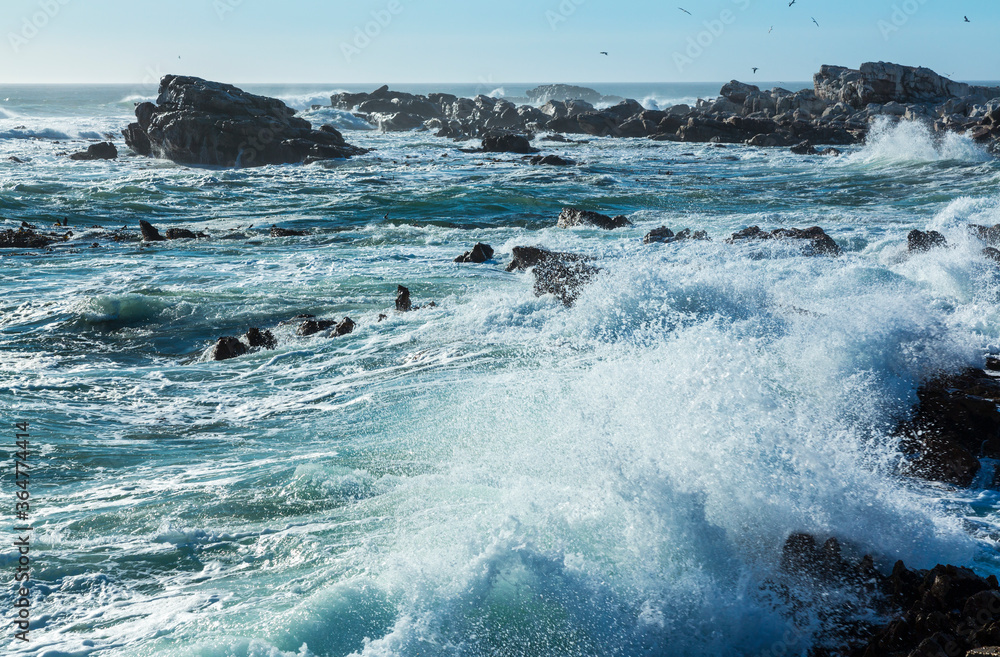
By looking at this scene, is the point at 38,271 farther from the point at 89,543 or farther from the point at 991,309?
the point at 991,309

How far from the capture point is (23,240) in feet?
50.4

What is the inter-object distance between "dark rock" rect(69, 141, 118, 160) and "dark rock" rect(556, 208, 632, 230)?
24661 mm

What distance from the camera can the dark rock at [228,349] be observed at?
29.2 ft

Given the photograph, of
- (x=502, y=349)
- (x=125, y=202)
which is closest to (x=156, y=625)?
(x=502, y=349)

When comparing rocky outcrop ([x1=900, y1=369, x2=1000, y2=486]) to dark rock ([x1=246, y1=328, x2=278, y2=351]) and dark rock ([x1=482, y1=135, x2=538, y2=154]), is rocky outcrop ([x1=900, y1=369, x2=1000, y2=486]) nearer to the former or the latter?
dark rock ([x1=246, y1=328, x2=278, y2=351])

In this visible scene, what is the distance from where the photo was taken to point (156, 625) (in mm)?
3947

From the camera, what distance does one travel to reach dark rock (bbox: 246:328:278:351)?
30.1ft

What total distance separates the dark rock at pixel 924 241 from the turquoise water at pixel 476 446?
15.3 inches

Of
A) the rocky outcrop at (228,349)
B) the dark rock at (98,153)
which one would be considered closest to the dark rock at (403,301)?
the rocky outcrop at (228,349)

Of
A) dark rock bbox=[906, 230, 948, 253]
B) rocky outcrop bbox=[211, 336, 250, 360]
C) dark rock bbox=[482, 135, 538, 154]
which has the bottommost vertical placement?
rocky outcrop bbox=[211, 336, 250, 360]

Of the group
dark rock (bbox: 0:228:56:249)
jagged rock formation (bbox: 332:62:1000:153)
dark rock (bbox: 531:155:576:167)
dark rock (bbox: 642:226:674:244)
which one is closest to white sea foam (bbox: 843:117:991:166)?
jagged rock formation (bbox: 332:62:1000:153)

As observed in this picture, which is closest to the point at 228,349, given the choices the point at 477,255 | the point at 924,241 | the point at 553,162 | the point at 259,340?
the point at 259,340

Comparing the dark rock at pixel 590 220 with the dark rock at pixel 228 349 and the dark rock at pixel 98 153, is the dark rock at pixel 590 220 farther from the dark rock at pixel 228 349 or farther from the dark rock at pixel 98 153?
the dark rock at pixel 98 153

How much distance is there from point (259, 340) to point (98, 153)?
2878 centimetres
